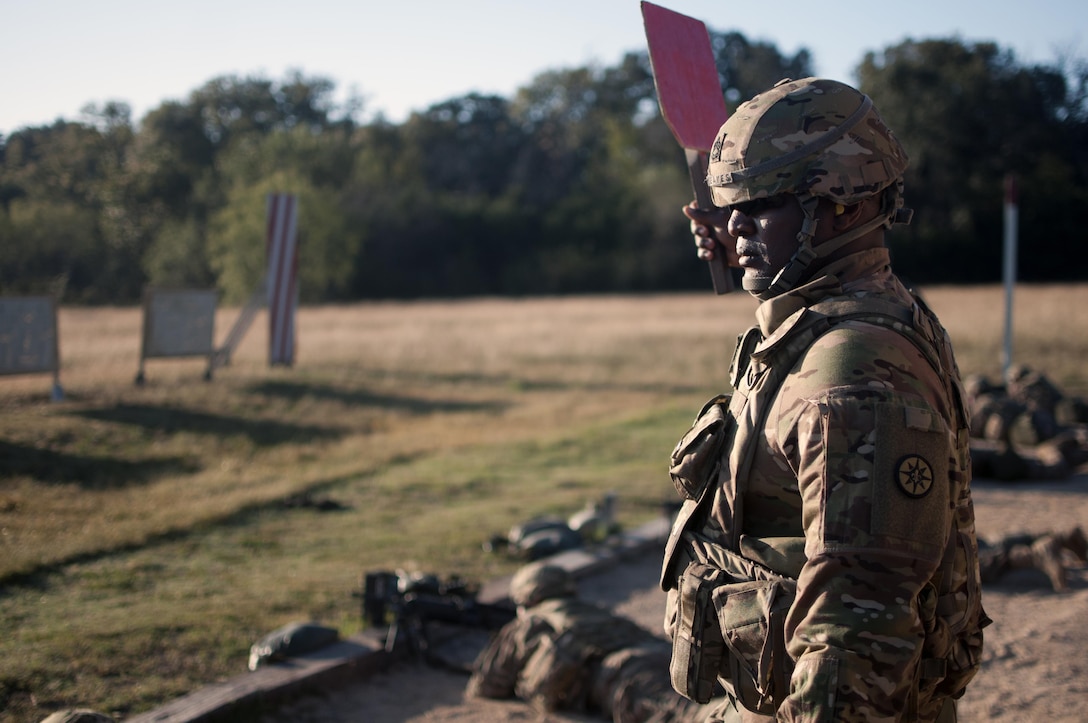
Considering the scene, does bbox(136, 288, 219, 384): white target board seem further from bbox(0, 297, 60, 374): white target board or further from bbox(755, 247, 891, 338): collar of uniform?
bbox(755, 247, 891, 338): collar of uniform

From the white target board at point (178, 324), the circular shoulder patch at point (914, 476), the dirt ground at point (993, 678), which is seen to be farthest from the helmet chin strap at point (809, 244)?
the white target board at point (178, 324)

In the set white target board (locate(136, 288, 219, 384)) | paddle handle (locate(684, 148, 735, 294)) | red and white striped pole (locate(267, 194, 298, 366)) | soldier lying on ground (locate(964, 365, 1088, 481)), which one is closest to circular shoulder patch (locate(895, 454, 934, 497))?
paddle handle (locate(684, 148, 735, 294))

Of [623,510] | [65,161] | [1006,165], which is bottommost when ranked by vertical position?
[623,510]

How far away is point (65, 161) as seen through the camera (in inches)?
386

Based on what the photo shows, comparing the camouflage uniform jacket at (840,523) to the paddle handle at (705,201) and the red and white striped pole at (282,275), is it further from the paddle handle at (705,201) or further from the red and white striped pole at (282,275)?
the red and white striped pole at (282,275)

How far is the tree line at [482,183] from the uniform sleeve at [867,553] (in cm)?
849

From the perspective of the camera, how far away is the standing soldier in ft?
5.79

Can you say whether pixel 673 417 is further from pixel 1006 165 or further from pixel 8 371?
pixel 1006 165

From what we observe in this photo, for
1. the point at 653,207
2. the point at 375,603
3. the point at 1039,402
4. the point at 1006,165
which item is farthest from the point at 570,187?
the point at 375,603

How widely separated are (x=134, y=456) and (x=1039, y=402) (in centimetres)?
1022

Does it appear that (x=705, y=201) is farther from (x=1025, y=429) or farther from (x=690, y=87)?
(x=1025, y=429)

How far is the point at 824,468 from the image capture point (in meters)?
1.80

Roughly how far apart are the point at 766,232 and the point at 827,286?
195 mm

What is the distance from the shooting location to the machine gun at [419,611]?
5184mm
